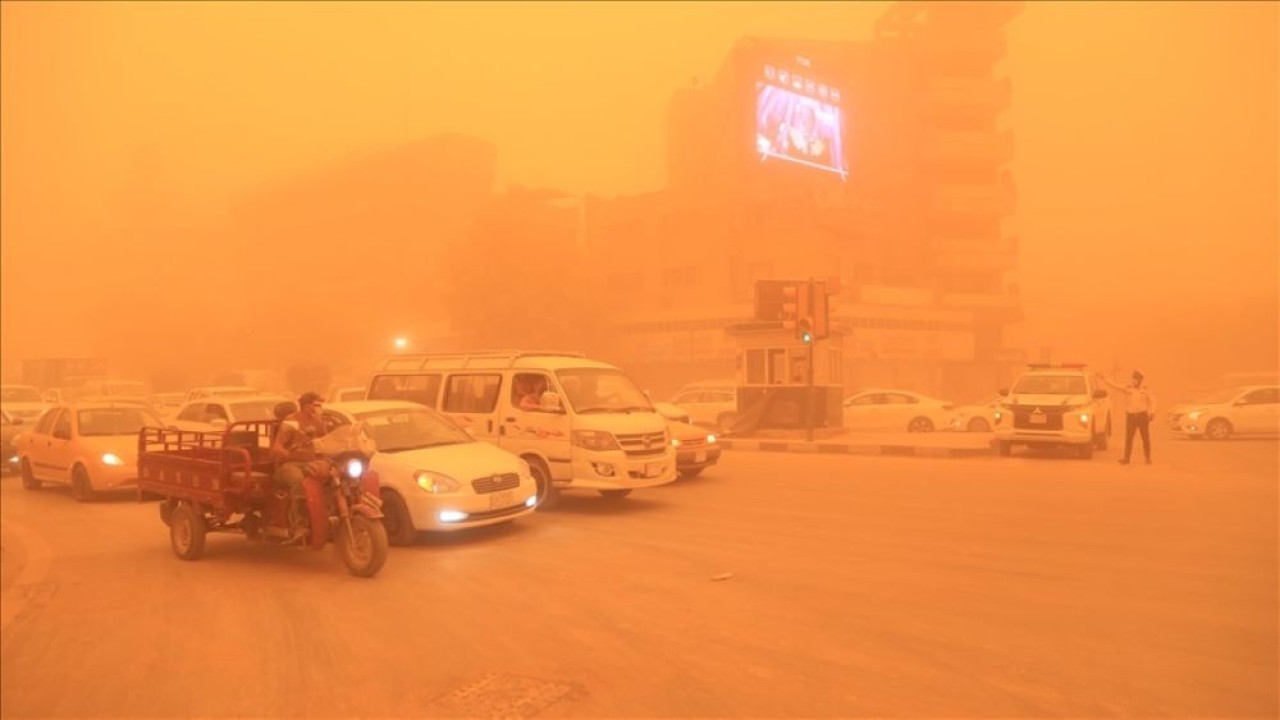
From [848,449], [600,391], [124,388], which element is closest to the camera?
[600,391]

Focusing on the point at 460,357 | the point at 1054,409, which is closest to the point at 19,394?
the point at 460,357

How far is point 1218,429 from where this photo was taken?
21562mm

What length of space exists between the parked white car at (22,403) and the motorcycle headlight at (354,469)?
50.6 ft

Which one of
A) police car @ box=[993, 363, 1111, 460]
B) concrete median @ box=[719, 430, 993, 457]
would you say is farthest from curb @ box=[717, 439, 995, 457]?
police car @ box=[993, 363, 1111, 460]

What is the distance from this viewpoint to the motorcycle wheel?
7902mm

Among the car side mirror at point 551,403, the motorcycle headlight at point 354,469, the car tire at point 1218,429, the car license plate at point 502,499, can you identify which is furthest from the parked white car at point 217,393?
the car tire at point 1218,429

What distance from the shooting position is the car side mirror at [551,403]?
1163 centimetres

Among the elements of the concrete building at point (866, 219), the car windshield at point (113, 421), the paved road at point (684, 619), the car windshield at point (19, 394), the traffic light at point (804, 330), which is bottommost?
the paved road at point (684, 619)

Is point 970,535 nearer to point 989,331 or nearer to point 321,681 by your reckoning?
point 321,681

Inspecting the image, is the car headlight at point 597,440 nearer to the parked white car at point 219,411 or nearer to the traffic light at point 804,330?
the parked white car at point 219,411

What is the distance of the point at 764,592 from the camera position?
7.13 m

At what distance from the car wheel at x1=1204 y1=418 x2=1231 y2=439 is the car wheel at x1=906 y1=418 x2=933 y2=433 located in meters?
8.12

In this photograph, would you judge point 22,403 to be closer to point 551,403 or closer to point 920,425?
point 551,403

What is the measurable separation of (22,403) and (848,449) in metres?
21.9
